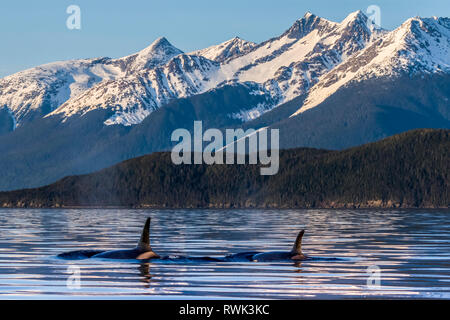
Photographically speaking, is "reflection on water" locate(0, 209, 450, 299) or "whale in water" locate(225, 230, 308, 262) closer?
"reflection on water" locate(0, 209, 450, 299)

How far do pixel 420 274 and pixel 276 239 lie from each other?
142 feet

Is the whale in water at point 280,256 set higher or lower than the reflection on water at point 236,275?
higher

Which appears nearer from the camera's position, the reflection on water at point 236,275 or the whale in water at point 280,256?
the reflection on water at point 236,275

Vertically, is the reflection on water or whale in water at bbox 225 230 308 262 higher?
whale in water at bbox 225 230 308 262

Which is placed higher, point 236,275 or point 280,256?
point 280,256

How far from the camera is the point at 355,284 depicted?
48125 mm

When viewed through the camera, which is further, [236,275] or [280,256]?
[280,256]
